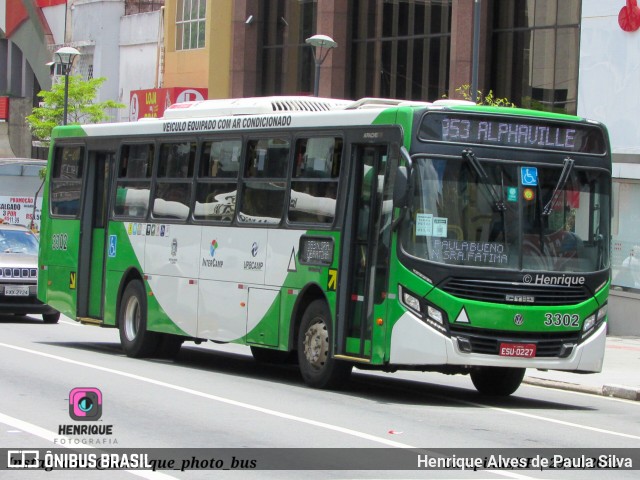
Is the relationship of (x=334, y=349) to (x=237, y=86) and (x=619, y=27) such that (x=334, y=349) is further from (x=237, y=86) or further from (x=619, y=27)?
(x=237, y=86)

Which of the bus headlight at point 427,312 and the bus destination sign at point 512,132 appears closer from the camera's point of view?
the bus headlight at point 427,312

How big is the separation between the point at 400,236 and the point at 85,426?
4.23 metres

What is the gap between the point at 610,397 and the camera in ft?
57.7

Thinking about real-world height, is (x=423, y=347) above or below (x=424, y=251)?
below

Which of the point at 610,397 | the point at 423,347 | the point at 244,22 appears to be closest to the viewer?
the point at 423,347

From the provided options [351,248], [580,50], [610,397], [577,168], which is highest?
[580,50]

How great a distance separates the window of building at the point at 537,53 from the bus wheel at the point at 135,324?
16.4 metres

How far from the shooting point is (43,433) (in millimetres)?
11062

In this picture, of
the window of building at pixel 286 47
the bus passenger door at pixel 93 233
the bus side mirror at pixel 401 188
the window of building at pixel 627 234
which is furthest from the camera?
the window of building at pixel 286 47

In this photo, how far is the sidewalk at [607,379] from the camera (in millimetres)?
17672

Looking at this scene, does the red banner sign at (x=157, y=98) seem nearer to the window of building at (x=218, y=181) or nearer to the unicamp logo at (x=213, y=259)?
the window of building at (x=218, y=181)

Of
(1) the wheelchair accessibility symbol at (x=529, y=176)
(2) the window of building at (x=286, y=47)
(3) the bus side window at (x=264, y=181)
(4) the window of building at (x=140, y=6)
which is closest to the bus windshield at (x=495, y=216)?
(1) the wheelchair accessibility symbol at (x=529, y=176)

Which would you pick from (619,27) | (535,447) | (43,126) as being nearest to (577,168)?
(535,447)

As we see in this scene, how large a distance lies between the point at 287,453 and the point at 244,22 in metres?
36.8
